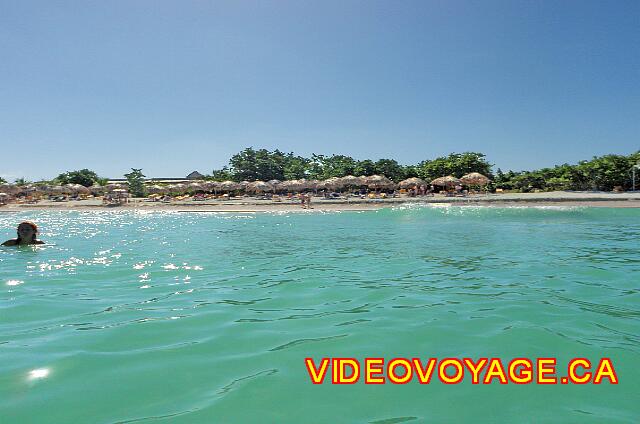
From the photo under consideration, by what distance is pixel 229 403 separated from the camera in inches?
112

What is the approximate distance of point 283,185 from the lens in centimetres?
4388

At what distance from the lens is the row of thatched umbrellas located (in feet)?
134

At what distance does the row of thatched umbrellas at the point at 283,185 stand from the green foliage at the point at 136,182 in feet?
3.62

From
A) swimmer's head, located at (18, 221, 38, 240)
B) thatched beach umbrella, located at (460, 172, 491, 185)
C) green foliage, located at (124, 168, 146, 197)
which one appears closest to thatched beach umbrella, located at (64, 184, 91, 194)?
green foliage, located at (124, 168, 146, 197)

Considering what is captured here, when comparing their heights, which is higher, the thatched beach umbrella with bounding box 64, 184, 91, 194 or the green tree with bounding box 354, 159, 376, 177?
the green tree with bounding box 354, 159, 376, 177

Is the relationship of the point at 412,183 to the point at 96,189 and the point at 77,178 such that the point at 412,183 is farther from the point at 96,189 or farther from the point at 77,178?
the point at 77,178

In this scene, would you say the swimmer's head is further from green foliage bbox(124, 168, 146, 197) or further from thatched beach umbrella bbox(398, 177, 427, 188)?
green foliage bbox(124, 168, 146, 197)

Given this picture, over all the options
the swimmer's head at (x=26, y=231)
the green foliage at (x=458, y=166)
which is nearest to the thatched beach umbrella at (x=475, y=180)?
the green foliage at (x=458, y=166)

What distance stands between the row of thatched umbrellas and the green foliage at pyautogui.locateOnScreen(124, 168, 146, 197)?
3.62 feet

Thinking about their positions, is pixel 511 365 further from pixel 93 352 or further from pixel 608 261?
pixel 608 261

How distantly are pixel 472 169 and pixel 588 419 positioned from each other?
48159 mm

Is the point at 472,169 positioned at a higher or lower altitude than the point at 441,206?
higher

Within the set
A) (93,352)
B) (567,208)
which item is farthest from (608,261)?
(567,208)

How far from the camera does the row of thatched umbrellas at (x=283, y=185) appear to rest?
40.8m
